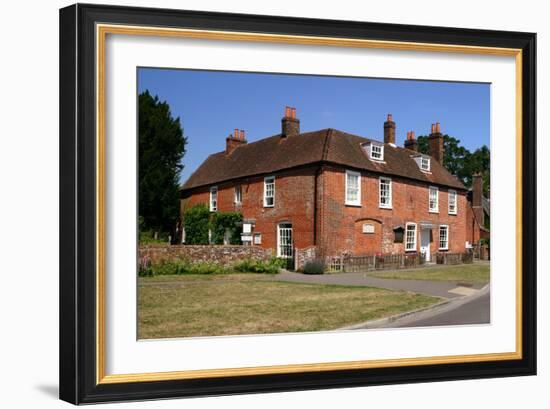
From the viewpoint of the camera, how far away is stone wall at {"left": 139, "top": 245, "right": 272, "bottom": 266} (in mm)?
7531

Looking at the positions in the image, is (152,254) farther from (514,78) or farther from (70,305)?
(514,78)

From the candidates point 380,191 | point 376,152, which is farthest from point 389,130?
point 380,191

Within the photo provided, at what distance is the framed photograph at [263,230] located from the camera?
6652 millimetres

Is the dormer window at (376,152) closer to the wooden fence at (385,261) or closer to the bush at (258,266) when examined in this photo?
the wooden fence at (385,261)

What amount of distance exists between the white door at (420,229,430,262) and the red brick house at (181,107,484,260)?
0.07 feet

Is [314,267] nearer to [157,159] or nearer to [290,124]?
[290,124]

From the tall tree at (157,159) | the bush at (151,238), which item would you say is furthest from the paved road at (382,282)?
the tall tree at (157,159)

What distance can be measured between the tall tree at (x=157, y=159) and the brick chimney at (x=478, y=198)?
4.55m

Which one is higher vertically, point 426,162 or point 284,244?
point 426,162

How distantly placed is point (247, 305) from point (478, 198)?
4.13 meters

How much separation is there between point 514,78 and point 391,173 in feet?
13.2

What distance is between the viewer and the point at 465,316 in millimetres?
8234

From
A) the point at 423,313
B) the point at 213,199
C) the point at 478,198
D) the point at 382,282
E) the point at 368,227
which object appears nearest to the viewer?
the point at 423,313

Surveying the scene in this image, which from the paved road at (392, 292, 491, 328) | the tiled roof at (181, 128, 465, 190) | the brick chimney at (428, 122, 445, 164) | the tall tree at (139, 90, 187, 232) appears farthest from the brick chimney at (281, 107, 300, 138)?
the paved road at (392, 292, 491, 328)
